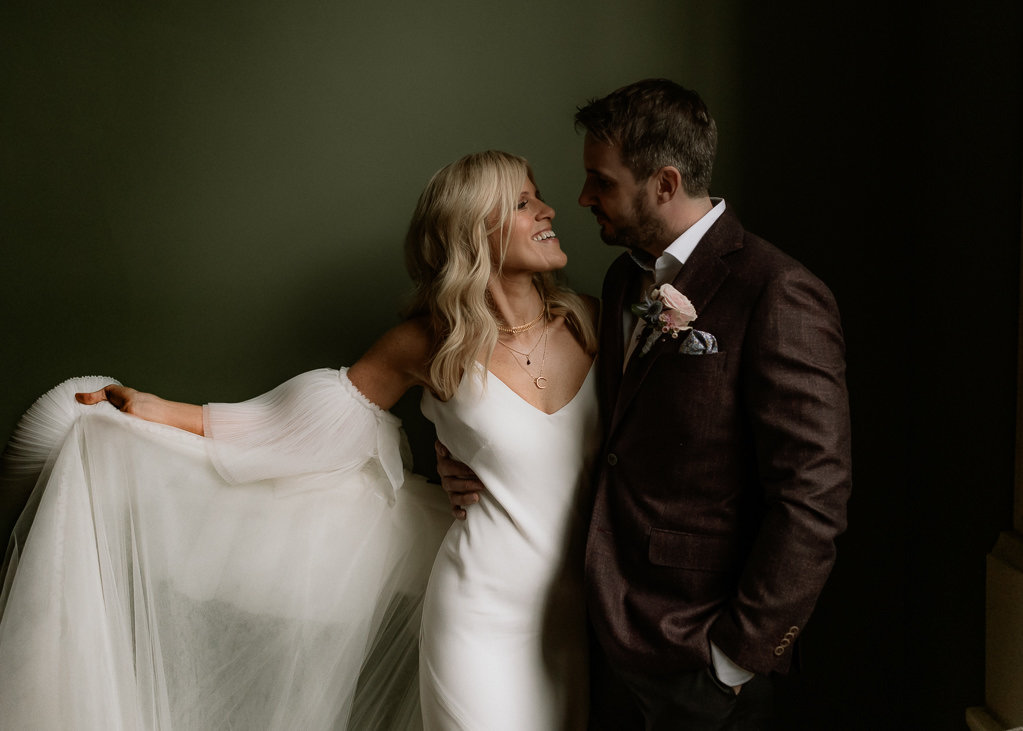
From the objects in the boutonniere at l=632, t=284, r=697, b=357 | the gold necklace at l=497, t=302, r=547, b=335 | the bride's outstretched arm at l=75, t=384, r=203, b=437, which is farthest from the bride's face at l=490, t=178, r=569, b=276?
the bride's outstretched arm at l=75, t=384, r=203, b=437

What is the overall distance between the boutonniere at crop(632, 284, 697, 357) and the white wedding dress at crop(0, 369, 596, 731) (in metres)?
0.39

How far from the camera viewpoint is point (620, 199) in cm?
179

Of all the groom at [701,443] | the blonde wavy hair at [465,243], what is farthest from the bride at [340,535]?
the groom at [701,443]

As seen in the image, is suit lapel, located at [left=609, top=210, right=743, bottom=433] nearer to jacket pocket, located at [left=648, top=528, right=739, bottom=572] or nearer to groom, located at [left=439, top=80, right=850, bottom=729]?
groom, located at [left=439, top=80, right=850, bottom=729]

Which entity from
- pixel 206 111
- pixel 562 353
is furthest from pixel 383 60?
pixel 562 353

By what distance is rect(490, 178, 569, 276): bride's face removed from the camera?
1.97 m

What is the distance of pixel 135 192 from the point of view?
94.3 inches

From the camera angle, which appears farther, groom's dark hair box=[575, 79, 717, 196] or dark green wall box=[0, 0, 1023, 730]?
dark green wall box=[0, 0, 1023, 730]

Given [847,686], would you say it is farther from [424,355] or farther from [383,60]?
[383,60]

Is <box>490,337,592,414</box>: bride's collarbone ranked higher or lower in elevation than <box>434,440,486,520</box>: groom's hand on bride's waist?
higher

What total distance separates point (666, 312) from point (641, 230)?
25 centimetres

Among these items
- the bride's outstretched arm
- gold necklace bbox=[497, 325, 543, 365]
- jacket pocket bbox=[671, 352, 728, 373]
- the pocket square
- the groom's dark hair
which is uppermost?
the groom's dark hair

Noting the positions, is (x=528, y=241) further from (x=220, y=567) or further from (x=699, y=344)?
(x=220, y=567)

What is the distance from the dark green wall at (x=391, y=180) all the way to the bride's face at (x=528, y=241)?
398 mm
